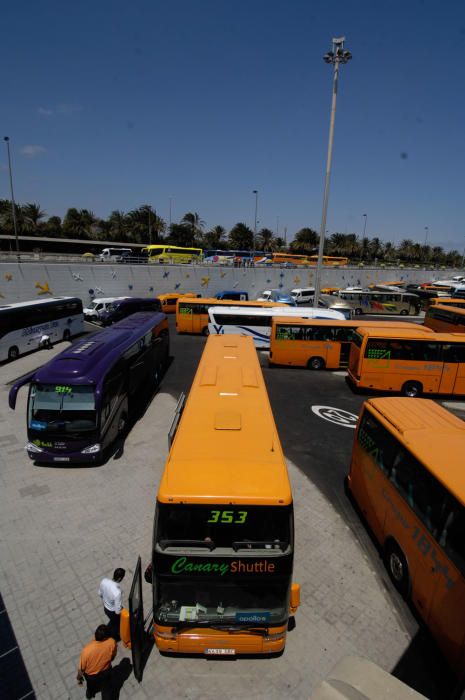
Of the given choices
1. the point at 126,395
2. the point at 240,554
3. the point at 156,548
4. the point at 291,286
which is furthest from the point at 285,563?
the point at 291,286

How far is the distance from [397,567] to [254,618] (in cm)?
327

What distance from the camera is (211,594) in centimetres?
486

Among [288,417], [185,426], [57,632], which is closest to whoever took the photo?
[57,632]

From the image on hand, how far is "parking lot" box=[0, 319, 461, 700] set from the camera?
17.0 feet

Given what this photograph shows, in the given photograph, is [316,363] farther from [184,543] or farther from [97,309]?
[97,309]

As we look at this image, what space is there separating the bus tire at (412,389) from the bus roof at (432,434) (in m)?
8.92

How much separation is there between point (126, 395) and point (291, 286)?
38.0 m

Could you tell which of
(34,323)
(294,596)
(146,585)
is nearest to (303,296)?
(34,323)

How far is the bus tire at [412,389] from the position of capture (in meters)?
16.3

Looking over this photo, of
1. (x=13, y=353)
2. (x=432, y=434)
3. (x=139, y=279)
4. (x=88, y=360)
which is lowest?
(x=13, y=353)

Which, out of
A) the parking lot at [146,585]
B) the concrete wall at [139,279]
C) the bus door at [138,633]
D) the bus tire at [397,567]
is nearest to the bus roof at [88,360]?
the parking lot at [146,585]

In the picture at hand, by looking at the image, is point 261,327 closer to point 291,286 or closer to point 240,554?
point 240,554

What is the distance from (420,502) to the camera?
5.93m

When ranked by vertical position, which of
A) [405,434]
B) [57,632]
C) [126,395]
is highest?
[405,434]
